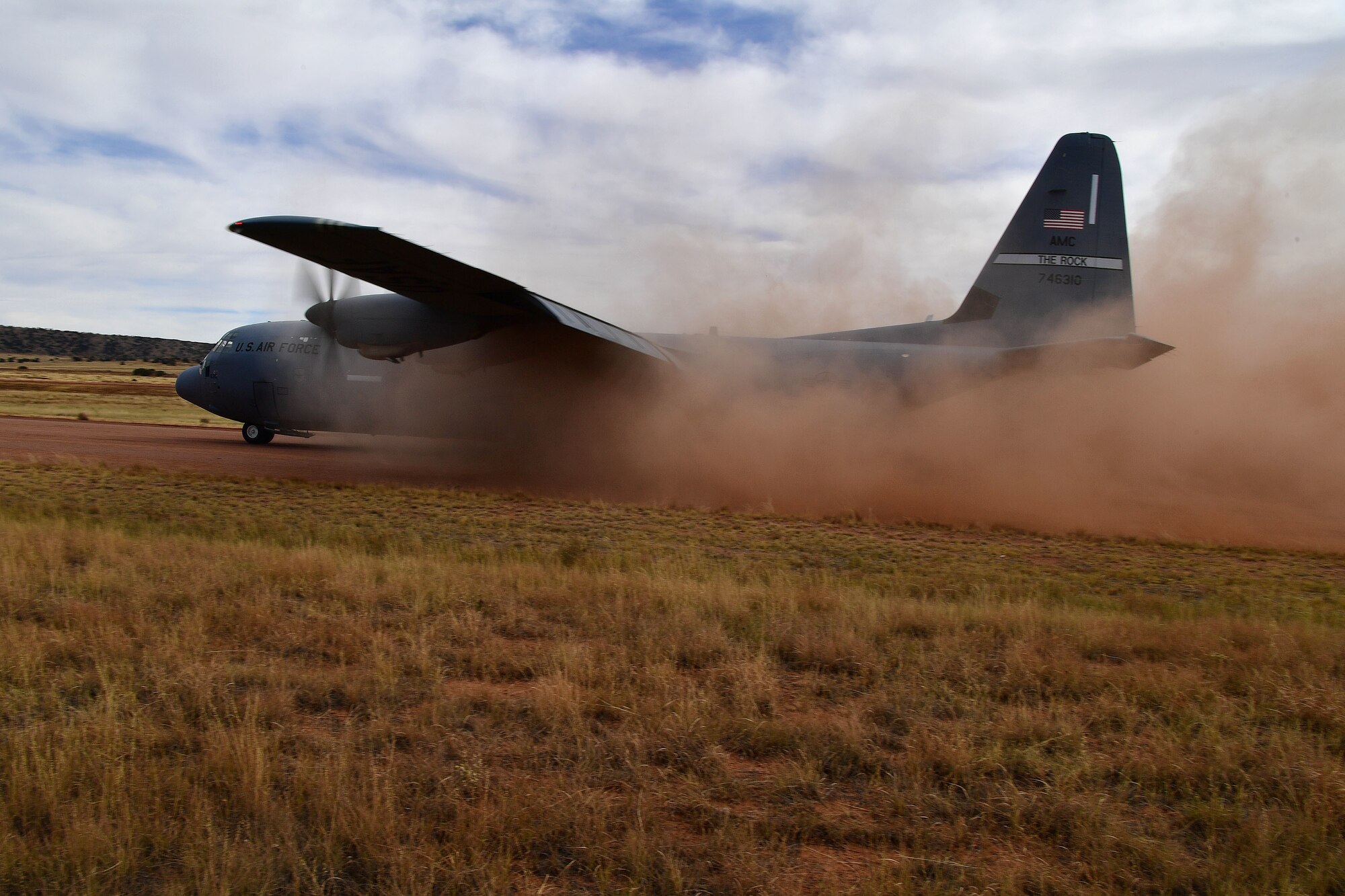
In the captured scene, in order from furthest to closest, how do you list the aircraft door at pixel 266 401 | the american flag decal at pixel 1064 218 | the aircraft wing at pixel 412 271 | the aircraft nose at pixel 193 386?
the aircraft nose at pixel 193 386, the aircraft door at pixel 266 401, the american flag decal at pixel 1064 218, the aircraft wing at pixel 412 271

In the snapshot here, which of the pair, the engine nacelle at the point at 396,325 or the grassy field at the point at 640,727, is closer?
the grassy field at the point at 640,727

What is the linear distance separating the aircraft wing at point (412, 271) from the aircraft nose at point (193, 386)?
34.7ft

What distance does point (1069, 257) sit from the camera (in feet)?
61.2

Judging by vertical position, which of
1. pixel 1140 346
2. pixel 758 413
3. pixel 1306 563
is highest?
pixel 1140 346

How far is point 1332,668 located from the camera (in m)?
7.13

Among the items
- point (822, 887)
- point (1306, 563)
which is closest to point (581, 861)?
point (822, 887)

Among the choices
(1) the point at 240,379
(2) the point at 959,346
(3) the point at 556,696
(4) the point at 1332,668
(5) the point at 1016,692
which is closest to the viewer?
(3) the point at 556,696

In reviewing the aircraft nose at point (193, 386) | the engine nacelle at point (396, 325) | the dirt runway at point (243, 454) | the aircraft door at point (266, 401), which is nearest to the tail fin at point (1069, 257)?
the engine nacelle at point (396, 325)

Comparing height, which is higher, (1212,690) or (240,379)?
(240,379)

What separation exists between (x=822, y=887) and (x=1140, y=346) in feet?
51.7

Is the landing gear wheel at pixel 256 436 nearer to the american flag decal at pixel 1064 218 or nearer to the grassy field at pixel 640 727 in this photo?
the grassy field at pixel 640 727

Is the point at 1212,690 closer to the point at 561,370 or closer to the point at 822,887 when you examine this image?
the point at 822,887

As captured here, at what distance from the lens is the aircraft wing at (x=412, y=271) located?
13688mm

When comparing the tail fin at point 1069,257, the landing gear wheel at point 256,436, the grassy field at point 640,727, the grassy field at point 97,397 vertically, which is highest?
the tail fin at point 1069,257
